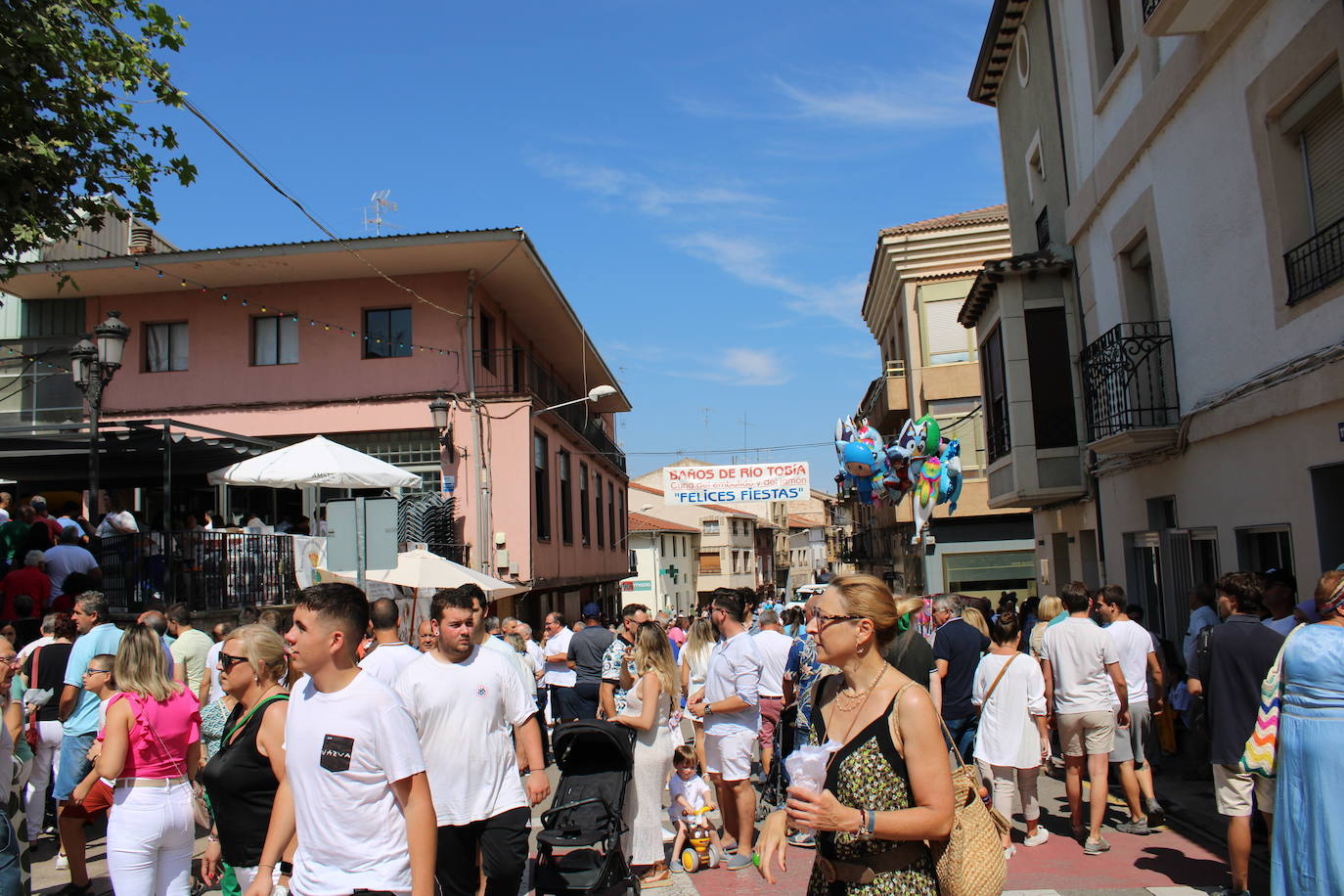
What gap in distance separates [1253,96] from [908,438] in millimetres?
9200

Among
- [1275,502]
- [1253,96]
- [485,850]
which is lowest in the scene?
[485,850]

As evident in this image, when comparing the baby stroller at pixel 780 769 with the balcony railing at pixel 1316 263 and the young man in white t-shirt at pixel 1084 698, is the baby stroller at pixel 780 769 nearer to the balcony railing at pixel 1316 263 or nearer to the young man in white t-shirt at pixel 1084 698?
the young man in white t-shirt at pixel 1084 698

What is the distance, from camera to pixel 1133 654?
8.66 metres

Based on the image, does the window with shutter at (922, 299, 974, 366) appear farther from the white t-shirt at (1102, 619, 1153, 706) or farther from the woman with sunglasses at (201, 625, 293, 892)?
the woman with sunglasses at (201, 625, 293, 892)

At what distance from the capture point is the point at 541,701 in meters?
13.9

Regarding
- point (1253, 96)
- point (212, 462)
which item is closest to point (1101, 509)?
point (1253, 96)

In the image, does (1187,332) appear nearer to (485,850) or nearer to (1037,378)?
(1037,378)

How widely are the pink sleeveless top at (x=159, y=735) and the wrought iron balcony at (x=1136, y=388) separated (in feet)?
30.5

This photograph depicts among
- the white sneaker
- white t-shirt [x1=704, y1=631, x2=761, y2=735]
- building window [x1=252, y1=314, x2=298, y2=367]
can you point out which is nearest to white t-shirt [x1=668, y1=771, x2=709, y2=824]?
white t-shirt [x1=704, y1=631, x2=761, y2=735]

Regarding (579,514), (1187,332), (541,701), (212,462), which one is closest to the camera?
(1187,332)

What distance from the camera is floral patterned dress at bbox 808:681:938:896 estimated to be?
10.3 ft

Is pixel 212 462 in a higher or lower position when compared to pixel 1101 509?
higher

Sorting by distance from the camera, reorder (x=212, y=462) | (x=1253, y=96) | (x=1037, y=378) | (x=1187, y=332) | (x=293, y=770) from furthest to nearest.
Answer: (x=212, y=462), (x=1037, y=378), (x=1187, y=332), (x=1253, y=96), (x=293, y=770)

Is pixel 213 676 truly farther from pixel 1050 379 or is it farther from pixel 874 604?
pixel 1050 379
